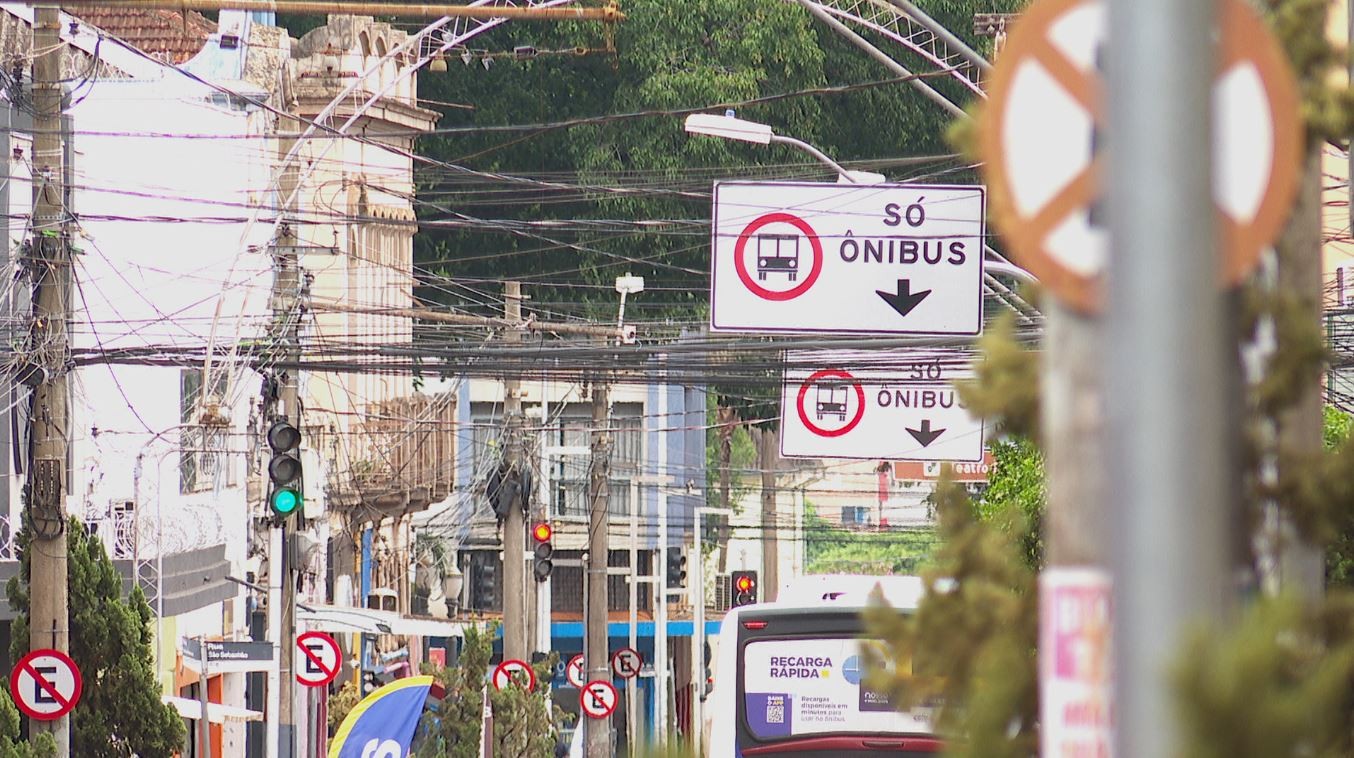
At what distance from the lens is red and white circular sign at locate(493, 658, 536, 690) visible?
121 feet

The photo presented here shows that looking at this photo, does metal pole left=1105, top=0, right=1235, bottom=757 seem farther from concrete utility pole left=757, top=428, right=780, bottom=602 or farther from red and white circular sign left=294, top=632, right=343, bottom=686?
concrete utility pole left=757, top=428, right=780, bottom=602

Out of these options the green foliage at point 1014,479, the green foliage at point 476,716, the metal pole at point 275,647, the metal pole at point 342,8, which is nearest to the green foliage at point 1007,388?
the metal pole at point 342,8

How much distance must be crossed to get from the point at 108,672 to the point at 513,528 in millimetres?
15762

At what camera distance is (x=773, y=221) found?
51.8 feet

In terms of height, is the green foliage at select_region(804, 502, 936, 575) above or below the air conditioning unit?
below

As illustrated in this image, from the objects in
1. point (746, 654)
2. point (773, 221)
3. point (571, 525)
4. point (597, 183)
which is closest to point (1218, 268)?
point (746, 654)

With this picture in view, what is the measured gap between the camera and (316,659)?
88.9ft

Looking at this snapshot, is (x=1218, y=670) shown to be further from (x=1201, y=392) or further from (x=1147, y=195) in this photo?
(x=1147, y=195)

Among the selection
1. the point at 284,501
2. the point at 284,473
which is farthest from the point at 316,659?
the point at 284,473

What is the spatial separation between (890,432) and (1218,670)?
59.0 feet

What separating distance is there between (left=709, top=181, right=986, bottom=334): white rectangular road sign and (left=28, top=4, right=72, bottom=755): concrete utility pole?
6800mm

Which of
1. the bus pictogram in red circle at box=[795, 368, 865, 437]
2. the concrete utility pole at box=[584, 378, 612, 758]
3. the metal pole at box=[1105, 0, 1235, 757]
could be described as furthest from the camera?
the concrete utility pole at box=[584, 378, 612, 758]

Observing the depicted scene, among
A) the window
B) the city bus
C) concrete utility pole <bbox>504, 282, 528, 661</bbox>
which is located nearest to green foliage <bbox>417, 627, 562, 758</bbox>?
concrete utility pole <bbox>504, 282, 528, 661</bbox>

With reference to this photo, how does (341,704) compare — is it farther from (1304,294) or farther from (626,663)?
(1304,294)
